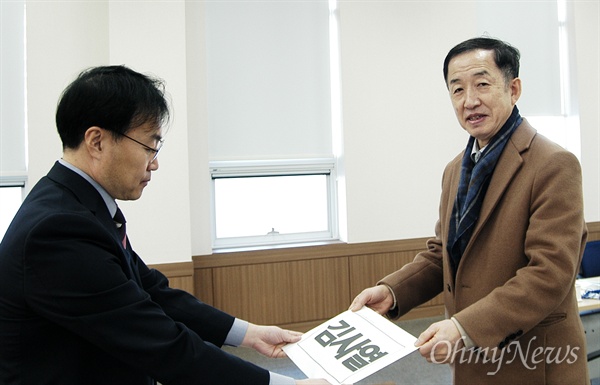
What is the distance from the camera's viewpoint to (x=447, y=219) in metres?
1.51

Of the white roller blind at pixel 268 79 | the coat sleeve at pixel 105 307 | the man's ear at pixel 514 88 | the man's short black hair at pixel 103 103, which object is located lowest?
the coat sleeve at pixel 105 307

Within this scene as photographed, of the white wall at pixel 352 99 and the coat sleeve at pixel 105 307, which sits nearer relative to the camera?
the coat sleeve at pixel 105 307

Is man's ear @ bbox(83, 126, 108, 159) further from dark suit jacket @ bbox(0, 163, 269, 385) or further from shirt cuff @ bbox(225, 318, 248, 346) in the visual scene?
shirt cuff @ bbox(225, 318, 248, 346)

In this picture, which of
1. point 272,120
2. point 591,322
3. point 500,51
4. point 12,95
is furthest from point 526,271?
point 12,95

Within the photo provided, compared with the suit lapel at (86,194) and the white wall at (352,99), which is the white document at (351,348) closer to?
the suit lapel at (86,194)

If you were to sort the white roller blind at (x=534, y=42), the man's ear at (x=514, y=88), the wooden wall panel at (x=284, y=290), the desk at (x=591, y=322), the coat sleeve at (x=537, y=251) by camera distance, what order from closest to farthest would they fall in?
the coat sleeve at (x=537, y=251)
the man's ear at (x=514, y=88)
the desk at (x=591, y=322)
the wooden wall panel at (x=284, y=290)
the white roller blind at (x=534, y=42)

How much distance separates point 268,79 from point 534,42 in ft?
9.72

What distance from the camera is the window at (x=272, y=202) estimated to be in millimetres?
3941

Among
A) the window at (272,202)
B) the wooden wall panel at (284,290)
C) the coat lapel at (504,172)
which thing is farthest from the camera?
the window at (272,202)

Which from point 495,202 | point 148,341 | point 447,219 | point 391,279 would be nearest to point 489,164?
point 495,202

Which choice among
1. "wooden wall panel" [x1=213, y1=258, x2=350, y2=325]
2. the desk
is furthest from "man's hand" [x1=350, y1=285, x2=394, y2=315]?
"wooden wall panel" [x1=213, y1=258, x2=350, y2=325]

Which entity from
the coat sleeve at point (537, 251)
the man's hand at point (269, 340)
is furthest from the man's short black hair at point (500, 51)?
the man's hand at point (269, 340)

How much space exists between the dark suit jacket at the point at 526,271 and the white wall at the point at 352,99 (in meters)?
2.59

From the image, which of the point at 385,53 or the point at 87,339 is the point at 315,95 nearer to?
the point at 385,53
